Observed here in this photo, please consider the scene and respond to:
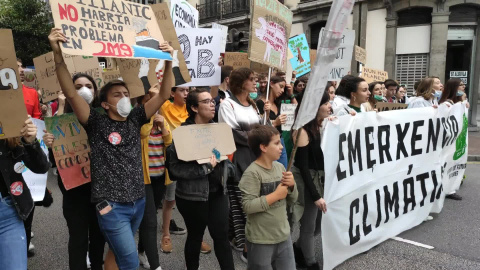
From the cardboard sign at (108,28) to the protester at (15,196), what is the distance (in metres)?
0.57

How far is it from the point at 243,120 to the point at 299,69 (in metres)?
3.69

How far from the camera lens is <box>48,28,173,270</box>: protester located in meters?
2.48

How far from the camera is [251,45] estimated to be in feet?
11.5

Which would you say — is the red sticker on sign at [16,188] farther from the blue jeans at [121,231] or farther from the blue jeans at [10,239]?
the blue jeans at [121,231]

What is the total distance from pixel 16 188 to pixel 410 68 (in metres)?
14.8

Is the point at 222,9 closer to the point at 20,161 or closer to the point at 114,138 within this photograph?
the point at 114,138

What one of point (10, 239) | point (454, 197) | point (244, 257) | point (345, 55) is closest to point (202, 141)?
point (10, 239)

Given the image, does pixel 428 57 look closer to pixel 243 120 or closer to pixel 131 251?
pixel 243 120

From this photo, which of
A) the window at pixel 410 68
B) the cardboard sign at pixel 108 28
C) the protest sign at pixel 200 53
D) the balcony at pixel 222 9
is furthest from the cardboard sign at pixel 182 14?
the balcony at pixel 222 9

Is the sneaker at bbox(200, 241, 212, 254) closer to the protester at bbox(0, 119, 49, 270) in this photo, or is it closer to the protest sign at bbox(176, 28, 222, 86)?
the protest sign at bbox(176, 28, 222, 86)

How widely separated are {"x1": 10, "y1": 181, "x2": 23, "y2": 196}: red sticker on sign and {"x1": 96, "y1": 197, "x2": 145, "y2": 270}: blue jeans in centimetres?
48

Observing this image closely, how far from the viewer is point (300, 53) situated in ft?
22.5

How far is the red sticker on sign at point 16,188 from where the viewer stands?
→ 2196mm

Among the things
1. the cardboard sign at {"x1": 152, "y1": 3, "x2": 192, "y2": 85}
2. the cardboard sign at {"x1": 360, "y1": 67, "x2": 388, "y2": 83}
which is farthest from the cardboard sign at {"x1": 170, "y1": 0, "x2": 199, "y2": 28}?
the cardboard sign at {"x1": 360, "y1": 67, "x2": 388, "y2": 83}
